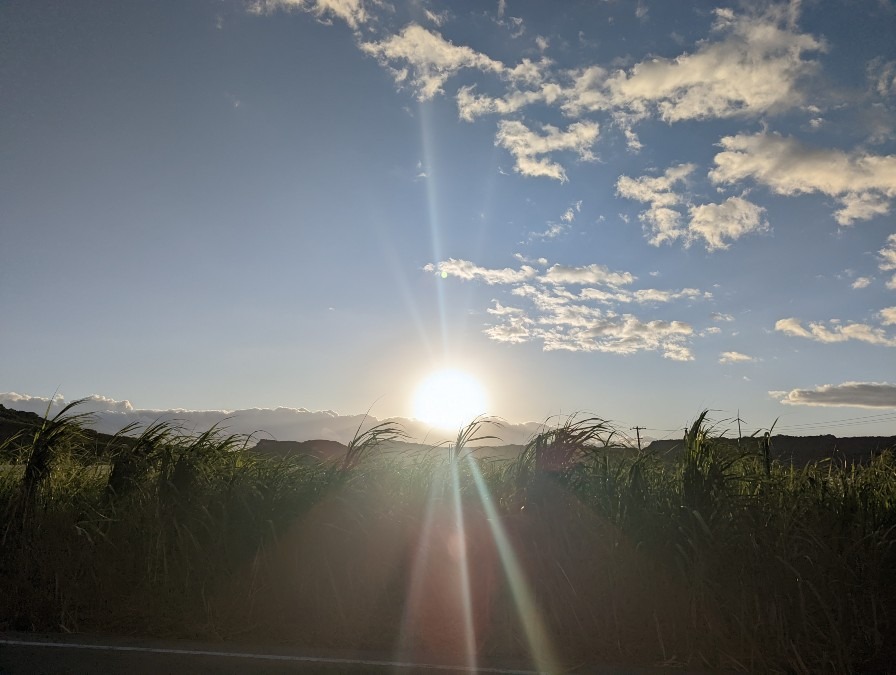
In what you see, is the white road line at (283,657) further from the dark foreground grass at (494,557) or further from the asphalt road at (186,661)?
the dark foreground grass at (494,557)

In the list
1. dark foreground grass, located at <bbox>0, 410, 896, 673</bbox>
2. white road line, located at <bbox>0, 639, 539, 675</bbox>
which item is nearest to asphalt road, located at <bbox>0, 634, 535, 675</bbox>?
white road line, located at <bbox>0, 639, 539, 675</bbox>

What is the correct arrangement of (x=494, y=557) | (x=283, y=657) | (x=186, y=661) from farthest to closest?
(x=494, y=557), (x=186, y=661), (x=283, y=657)

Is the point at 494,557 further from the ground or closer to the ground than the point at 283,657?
further from the ground

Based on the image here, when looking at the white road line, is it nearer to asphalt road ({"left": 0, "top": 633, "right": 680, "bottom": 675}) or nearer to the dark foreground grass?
asphalt road ({"left": 0, "top": 633, "right": 680, "bottom": 675})

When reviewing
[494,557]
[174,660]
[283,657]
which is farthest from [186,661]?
[494,557]

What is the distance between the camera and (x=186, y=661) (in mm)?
5070

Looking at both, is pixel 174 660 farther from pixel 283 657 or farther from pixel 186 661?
pixel 283 657

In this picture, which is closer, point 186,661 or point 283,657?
point 283,657

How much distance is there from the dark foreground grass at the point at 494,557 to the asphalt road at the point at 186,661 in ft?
1.27

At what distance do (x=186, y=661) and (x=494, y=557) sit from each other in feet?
8.46

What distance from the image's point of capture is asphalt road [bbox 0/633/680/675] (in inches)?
191

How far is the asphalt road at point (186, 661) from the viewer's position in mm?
4863

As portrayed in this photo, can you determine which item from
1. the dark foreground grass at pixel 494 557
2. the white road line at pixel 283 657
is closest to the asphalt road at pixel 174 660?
the white road line at pixel 283 657

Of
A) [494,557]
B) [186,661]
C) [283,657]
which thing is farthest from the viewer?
[494,557]
